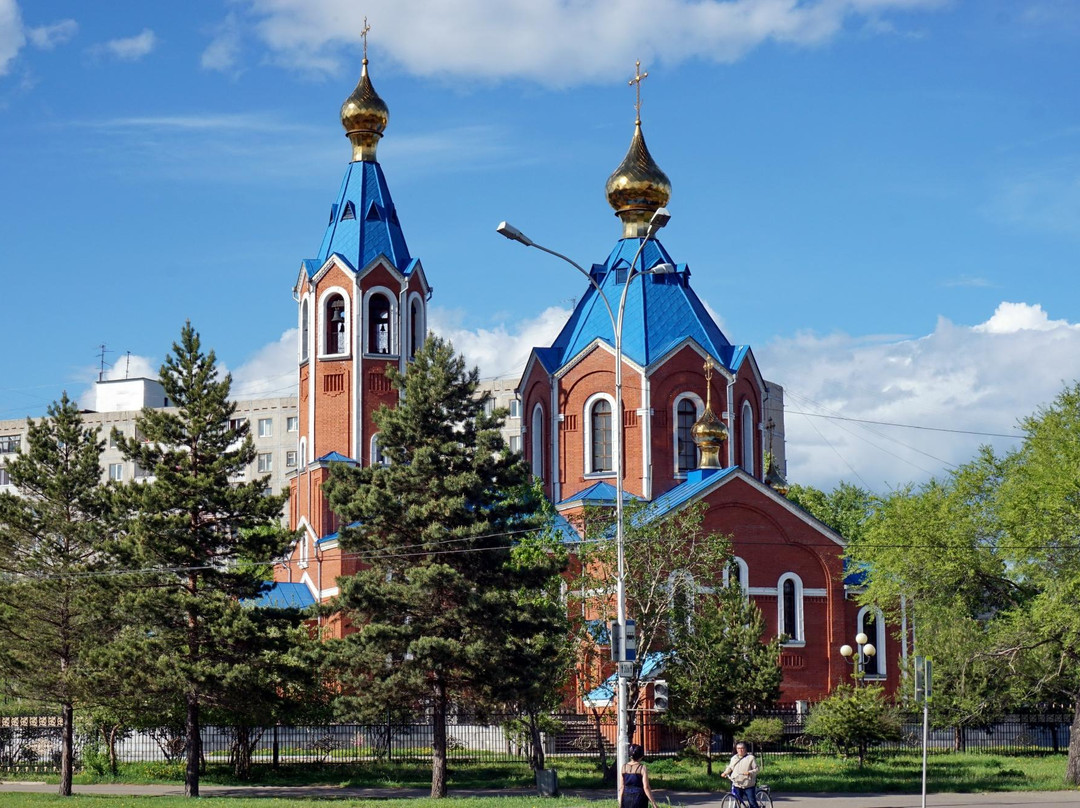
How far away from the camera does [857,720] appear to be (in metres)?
30.8

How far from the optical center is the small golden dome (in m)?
43.4

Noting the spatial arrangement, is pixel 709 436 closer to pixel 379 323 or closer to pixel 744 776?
pixel 379 323

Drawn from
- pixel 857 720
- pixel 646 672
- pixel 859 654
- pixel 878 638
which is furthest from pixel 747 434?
pixel 857 720

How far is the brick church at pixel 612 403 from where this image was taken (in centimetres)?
3888

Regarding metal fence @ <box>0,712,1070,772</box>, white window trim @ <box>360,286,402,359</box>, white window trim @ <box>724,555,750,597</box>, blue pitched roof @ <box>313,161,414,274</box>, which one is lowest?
metal fence @ <box>0,712,1070,772</box>

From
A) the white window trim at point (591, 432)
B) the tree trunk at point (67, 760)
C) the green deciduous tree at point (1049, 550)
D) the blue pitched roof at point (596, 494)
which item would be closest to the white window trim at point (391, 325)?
the white window trim at point (591, 432)

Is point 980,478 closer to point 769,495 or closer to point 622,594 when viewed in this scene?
point 769,495

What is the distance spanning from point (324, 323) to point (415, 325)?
276 centimetres

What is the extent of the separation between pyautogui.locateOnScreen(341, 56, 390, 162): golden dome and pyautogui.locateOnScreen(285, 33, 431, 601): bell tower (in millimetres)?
32

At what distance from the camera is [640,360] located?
41.1m

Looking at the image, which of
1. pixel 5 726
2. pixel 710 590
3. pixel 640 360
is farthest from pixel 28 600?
pixel 640 360

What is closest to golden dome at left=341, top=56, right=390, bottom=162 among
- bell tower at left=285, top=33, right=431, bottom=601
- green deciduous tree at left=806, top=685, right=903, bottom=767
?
bell tower at left=285, top=33, right=431, bottom=601

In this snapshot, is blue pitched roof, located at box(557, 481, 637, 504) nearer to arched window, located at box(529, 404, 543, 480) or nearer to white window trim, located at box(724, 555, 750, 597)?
arched window, located at box(529, 404, 543, 480)

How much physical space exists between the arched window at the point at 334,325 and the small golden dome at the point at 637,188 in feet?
29.7
